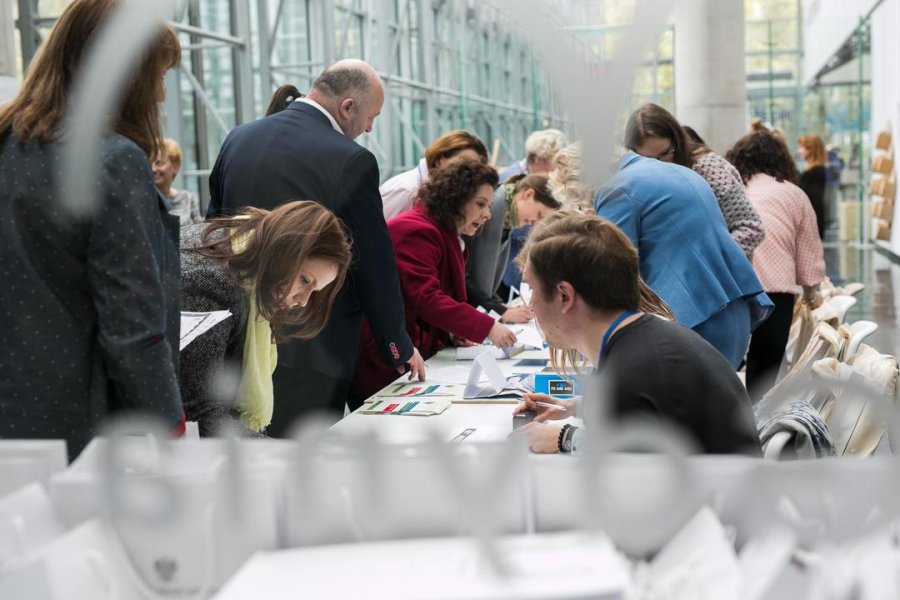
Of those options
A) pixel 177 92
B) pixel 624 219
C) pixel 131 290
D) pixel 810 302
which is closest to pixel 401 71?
pixel 177 92

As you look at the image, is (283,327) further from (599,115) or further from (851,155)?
(851,155)

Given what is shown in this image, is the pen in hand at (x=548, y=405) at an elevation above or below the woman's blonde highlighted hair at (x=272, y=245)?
below

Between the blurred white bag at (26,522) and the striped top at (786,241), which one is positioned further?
the striped top at (786,241)

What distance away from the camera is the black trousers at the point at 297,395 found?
9.89 ft

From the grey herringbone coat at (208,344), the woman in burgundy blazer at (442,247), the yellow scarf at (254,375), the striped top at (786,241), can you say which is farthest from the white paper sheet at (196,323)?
the striped top at (786,241)

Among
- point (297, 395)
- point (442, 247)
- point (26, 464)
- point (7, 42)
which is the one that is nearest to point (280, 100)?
point (442, 247)

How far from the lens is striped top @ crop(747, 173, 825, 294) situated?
462cm

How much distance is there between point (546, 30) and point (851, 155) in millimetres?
13861

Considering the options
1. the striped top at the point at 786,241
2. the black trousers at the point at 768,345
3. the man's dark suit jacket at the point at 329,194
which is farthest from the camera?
the striped top at the point at 786,241

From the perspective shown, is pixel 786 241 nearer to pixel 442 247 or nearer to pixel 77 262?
pixel 442 247

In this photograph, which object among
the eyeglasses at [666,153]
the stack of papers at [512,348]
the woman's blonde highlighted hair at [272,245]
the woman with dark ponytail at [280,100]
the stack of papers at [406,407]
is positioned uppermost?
the woman with dark ponytail at [280,100]

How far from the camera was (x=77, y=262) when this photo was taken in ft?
5.25

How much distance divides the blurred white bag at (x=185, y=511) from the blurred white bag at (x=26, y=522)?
0.01 m

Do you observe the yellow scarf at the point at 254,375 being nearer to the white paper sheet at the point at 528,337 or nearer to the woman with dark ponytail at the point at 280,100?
the woman with dark ponytail at the point at 280,100
